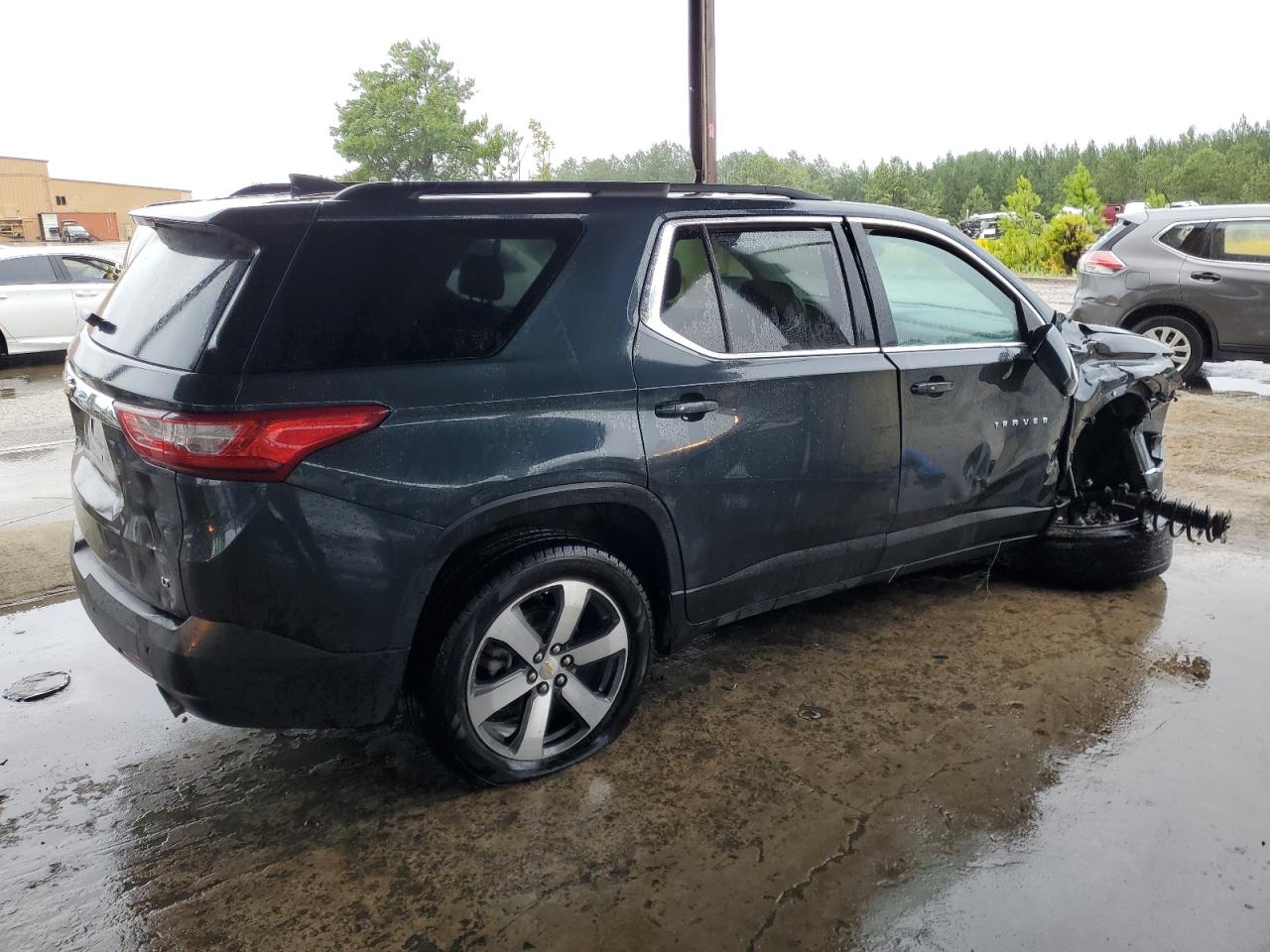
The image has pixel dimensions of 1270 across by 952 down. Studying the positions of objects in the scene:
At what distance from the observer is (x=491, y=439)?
2668 millimetres

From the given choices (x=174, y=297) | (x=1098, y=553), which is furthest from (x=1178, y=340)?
(x=174, y=297)

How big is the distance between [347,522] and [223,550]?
30cm

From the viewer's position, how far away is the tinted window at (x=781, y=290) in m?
3.22

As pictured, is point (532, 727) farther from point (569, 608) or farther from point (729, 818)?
point (729, 818)

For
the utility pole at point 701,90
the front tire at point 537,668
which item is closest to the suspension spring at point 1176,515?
the front tire at point 537,668

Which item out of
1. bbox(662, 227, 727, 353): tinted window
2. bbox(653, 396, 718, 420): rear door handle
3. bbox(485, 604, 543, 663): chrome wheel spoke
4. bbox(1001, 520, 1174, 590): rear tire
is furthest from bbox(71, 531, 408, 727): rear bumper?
bbox(1001, 520, 1174, 590): rear tire

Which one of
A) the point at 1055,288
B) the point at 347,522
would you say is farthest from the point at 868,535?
the point at 1055,288

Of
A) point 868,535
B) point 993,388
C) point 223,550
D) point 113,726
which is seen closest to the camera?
point 223,550

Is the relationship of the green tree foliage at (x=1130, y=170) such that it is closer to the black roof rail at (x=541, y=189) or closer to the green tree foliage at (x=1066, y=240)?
the green tree foliage at (x=1066, y=240)

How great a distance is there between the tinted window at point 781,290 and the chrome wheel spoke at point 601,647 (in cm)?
97

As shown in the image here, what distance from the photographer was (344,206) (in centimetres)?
258

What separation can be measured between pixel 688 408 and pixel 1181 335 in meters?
8.11

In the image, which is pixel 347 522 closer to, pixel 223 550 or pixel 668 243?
pixel 223 550

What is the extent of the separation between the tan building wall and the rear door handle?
5759 centimetres
